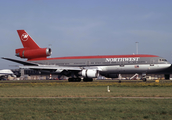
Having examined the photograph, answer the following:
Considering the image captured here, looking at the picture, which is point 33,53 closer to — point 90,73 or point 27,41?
point 27,41

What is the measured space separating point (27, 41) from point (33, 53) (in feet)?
10.9

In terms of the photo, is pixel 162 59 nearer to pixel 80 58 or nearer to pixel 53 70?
pixel 80 58

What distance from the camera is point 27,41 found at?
185 ft

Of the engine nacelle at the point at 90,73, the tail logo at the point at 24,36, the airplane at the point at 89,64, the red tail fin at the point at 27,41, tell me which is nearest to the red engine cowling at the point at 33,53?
the airplane at the point at 89,64

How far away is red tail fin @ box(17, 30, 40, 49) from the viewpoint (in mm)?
56344

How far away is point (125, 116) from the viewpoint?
1150cm

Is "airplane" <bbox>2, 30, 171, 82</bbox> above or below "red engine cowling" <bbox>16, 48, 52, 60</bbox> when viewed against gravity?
below

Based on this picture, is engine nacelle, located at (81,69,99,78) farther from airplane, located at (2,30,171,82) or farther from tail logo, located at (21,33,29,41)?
tail logo, located at (21,33,29,41)

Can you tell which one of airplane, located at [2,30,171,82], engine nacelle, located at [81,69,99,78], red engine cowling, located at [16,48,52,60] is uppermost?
red engine cowling, located at [16,48,52,60]

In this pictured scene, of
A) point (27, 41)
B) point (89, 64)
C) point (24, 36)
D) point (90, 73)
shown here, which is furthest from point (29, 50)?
point (90, 73)

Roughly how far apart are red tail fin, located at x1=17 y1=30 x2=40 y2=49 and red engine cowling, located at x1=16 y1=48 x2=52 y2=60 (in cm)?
102

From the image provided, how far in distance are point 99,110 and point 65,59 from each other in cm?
4126

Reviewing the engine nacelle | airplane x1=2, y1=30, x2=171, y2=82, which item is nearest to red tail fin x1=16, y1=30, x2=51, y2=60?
airplane x1=2, y1=30, x2=171, y2=82

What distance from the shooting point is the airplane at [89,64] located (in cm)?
4825
